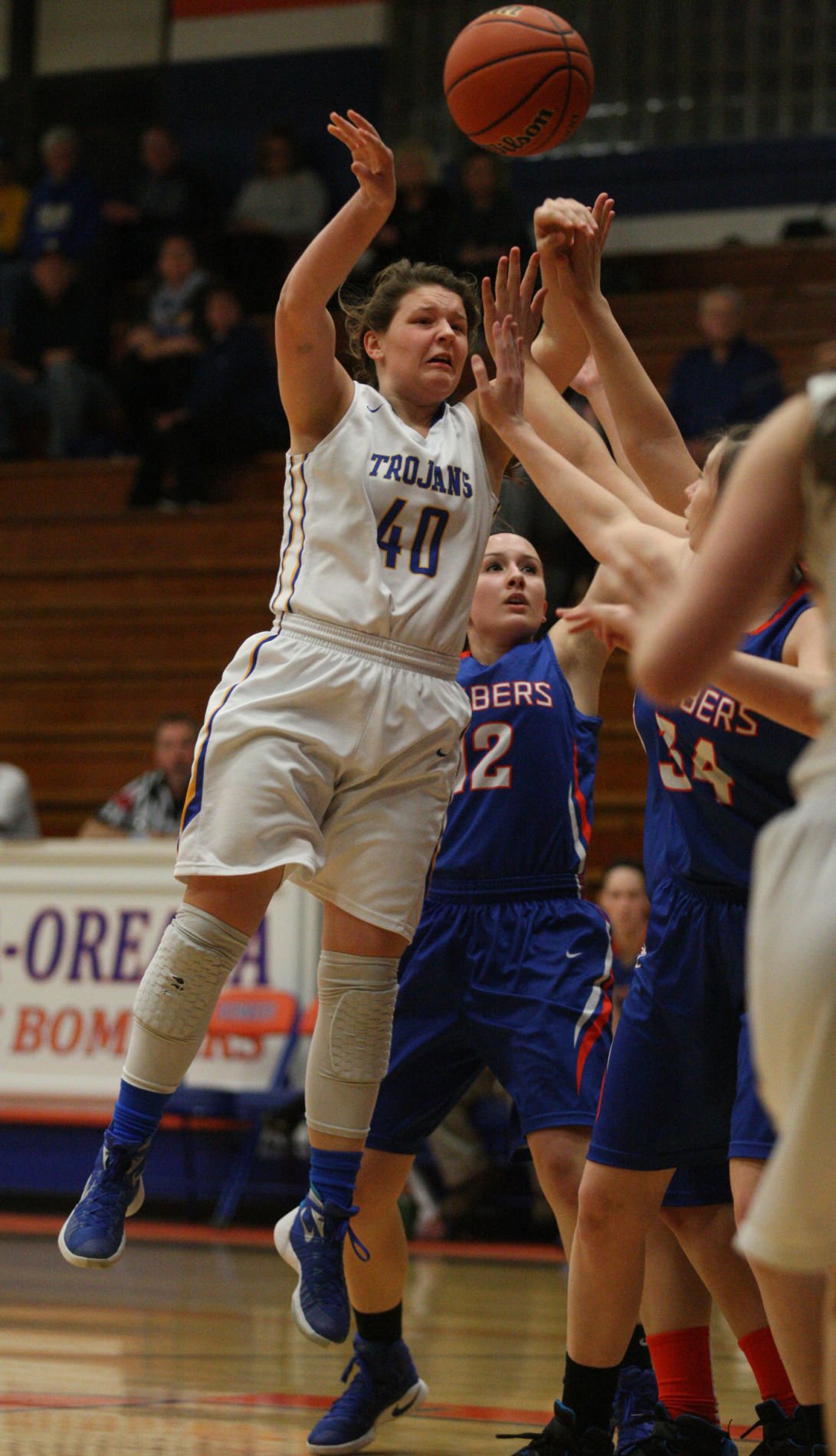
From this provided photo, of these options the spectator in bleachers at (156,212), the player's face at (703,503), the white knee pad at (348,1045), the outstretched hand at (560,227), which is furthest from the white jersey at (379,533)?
the spectator in bleachers at (156,212)

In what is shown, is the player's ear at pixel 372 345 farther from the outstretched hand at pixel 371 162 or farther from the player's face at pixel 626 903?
the player's face at pixel 626 903

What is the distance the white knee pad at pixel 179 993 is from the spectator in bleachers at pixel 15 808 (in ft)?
16.9

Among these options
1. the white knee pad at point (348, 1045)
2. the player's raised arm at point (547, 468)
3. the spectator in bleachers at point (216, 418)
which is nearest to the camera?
the player's raised arm at point (547, 468)

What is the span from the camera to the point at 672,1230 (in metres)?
3.69

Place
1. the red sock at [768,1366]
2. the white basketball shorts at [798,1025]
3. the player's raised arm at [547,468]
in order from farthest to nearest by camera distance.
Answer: the red sock at [768,1366] < the player's raised arm at [547,468] < the white basketball shorts at [798,1025]

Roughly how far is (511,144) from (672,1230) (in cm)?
246

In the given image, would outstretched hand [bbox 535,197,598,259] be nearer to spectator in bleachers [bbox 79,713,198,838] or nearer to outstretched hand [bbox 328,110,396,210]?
outstretched hand [bbox 328,110,396,210]

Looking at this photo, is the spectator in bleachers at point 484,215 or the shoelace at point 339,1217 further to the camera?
the spectator in bleachers at point 484,215

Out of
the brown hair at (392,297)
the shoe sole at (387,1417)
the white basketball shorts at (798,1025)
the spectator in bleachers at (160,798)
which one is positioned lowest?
the spectator in bleachers at (160,798)

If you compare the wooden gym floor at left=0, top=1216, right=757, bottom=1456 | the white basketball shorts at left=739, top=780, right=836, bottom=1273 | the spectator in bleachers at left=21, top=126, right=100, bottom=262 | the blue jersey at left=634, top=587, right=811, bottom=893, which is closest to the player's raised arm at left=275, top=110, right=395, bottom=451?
the blue jersey at left=634, top=587, right=811, bottom=893

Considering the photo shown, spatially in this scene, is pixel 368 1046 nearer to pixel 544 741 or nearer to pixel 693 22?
pixel 544 741

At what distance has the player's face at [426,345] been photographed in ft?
12.2

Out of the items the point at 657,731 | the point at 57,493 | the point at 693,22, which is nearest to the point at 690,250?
the point at 693,22

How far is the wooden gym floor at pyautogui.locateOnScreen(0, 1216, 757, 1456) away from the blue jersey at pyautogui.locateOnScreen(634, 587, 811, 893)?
4.61 feet
